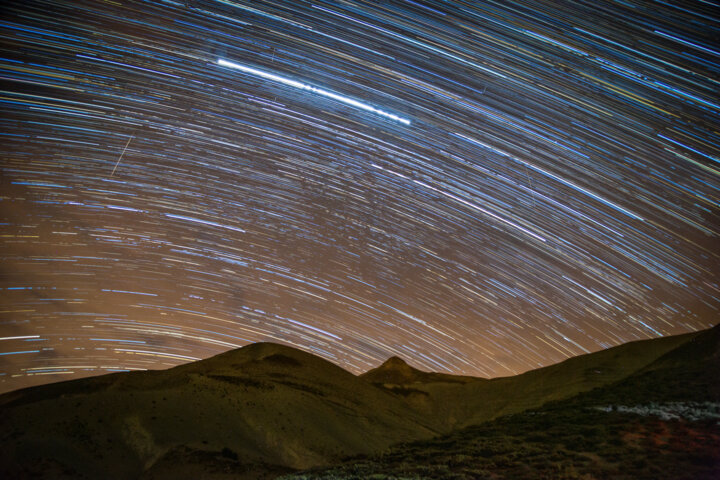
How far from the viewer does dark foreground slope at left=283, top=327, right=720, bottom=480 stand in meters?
22.7

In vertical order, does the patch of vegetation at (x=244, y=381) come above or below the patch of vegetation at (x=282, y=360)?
below

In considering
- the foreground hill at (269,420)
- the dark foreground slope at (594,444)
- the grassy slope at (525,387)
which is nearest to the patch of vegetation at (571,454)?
the dark foreground slope at (594,444)

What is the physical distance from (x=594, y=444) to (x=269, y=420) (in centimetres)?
3226

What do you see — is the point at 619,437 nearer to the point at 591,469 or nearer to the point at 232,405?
the point at 591,469

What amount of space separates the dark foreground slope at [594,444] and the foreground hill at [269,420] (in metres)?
0.29

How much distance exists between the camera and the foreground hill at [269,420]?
114 ft

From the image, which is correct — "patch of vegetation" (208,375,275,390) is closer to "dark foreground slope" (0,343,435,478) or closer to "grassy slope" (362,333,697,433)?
"dark foreground slope" (0,343,435,478)

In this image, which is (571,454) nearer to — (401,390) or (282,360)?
(282,360)

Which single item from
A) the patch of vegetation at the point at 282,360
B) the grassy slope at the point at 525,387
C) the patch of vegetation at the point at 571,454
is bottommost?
the patch of vegetation at the point at 571,454

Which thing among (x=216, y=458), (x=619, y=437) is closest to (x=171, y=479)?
(x=216, y=458)

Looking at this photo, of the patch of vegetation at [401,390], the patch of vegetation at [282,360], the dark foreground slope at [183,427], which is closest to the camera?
the dark foreground slope at [183,427]

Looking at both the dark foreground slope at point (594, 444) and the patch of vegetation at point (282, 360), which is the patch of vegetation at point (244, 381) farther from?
the dark foreground slope at point (594, 444)

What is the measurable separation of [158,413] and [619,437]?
40396mm

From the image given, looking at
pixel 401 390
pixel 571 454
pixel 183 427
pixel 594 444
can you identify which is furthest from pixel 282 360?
pixel 571 454
